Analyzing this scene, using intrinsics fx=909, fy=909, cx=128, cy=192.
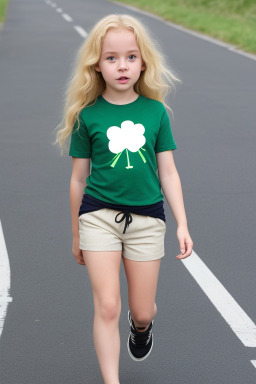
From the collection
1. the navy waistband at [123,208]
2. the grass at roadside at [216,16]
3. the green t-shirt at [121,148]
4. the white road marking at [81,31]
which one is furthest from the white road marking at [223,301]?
the white road marking at [81,31]

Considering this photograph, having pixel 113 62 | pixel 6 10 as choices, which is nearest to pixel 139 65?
pixel 113 62

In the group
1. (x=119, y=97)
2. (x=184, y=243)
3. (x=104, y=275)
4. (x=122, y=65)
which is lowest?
(x=104, y=275)

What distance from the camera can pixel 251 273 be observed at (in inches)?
251

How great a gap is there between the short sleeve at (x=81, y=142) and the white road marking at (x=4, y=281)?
1.48 m

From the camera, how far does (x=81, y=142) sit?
13.6 feet

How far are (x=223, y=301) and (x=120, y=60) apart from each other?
2.19 m

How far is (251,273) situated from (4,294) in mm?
1747

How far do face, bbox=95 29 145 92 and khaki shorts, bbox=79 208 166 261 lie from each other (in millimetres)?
583

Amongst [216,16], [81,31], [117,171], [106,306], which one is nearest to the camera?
[106,306]

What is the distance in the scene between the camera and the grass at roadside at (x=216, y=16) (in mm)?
24766

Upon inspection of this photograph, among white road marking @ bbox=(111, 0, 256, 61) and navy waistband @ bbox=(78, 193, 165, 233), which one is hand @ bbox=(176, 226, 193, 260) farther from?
white road marking @ bbox=(111, 0, 256, 61)

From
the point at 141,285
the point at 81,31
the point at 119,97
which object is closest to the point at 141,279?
the point at 141,285

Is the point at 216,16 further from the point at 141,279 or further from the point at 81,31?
the point at 141,279

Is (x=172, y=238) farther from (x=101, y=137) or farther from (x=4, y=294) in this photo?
(x=101, y=137)
